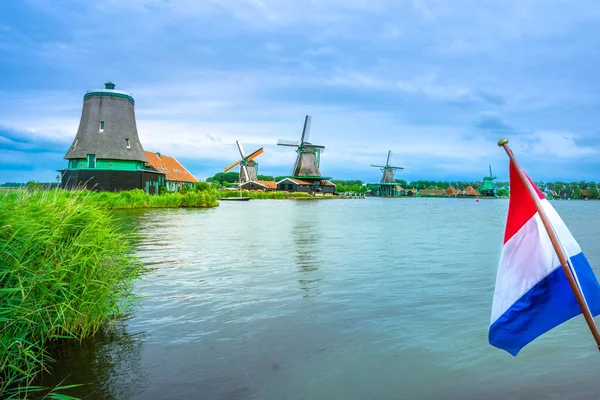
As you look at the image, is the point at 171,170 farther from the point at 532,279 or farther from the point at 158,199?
the point at 532,279

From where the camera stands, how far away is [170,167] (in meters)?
55.8

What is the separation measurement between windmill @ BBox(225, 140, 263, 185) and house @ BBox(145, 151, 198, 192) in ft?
75.3

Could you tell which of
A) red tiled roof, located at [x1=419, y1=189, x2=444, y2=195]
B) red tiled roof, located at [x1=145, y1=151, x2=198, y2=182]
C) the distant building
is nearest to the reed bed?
red tiled roof, located at [x1=145, y1=151, x2=198, y2=182]

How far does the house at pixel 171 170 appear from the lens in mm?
51312

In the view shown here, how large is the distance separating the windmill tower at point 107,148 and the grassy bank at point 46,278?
35654 millimetres

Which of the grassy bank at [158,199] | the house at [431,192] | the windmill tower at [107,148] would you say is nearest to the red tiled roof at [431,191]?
the house at [431,192]

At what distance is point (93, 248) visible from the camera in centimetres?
614

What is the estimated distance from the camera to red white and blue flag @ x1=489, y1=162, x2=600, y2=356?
3.29m

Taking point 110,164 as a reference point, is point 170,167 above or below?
above

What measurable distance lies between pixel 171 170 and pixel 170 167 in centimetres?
73

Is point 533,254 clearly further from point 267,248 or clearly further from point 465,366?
point 267,248

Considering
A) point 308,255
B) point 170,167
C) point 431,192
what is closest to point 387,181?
point 431,192

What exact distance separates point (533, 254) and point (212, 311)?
5.84m

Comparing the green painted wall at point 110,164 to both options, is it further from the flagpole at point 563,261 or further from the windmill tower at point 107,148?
the flagpole at point 563,261
